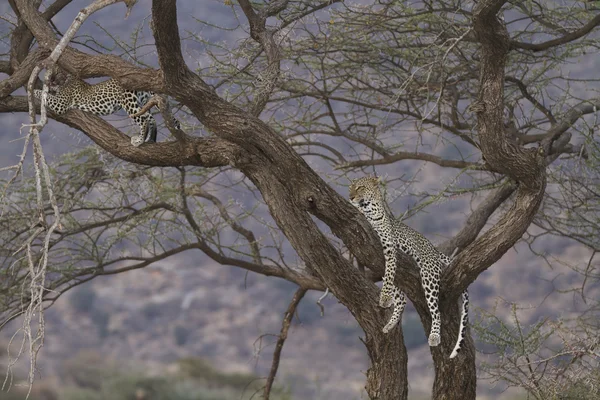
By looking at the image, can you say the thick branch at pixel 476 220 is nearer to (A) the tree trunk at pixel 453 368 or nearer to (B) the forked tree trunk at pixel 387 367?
(A) the tree trunk at pixel 453 368

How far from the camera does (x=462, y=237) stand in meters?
6.07

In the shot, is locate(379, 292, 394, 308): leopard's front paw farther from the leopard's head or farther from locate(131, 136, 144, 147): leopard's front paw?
locate(131, 136, 144, 147): leopard's front paw

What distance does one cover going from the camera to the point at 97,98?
16.2 feet

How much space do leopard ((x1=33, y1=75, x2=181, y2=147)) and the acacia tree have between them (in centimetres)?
8

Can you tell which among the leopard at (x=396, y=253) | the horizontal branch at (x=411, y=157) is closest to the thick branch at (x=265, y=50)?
the leopard at (x=396, y=253)

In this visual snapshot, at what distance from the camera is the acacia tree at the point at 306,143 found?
4.43m

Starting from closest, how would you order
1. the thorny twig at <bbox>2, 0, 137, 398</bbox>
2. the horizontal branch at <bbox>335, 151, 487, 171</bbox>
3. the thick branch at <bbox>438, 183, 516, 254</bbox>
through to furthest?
the thorny twig at <bbox>2, 0, 137, 398</bbox> < the thick branch at <bbox>438, 183, 516, 254</bbox> < the horizontal branch at <bbox>335, 151, 487, 171</bbox>

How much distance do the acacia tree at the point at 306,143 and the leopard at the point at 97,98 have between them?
8cm

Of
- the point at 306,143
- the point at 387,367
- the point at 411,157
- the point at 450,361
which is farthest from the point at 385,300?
the point at 306,143

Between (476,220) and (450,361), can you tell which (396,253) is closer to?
(450,361)

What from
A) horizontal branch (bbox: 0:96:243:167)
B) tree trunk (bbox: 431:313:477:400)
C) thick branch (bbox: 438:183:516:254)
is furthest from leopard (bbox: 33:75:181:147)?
thick branch (bbox: 438:183:516:254)

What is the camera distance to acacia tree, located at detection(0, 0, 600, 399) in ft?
14.5

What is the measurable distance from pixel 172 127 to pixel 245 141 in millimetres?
355

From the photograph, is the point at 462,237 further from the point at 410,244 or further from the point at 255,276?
the point at 255,276
